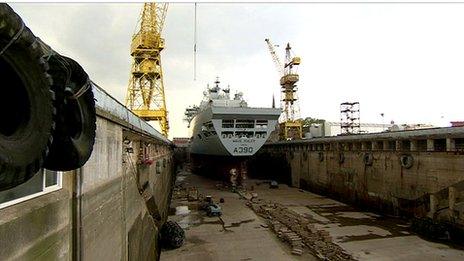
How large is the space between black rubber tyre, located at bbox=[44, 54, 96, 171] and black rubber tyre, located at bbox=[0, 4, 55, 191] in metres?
0.59

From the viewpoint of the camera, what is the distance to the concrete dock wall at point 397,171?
16.8 m

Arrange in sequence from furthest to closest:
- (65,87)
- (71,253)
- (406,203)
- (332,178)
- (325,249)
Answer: (332,178) < (406,203) < (325,249) < (71,253) < (65,87)

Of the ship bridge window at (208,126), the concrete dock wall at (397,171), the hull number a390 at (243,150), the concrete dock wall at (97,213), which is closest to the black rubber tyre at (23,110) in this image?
the concrete dock wall at (97,213)

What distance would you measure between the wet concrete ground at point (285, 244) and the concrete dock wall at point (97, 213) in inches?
115

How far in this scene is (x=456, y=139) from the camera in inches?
662

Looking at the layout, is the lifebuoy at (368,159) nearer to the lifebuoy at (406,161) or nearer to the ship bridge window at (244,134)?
the lifebuoy at (406,161)

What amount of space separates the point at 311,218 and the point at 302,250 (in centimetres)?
658

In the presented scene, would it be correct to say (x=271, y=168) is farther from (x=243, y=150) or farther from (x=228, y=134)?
(x=228, y=134)

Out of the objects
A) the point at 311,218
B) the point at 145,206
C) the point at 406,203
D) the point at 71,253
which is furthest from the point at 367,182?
the point at 71,253

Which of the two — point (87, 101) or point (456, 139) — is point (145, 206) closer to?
point (87, 101)

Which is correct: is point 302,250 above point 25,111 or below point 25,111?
below

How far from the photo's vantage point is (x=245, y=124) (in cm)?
3131

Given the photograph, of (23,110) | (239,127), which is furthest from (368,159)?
(23,110)

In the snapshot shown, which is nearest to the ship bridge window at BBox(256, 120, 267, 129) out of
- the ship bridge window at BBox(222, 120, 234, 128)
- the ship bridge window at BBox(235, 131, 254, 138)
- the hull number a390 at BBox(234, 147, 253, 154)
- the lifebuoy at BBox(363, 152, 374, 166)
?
the ship bridge window at BBox(235, 131, 254, 138)
